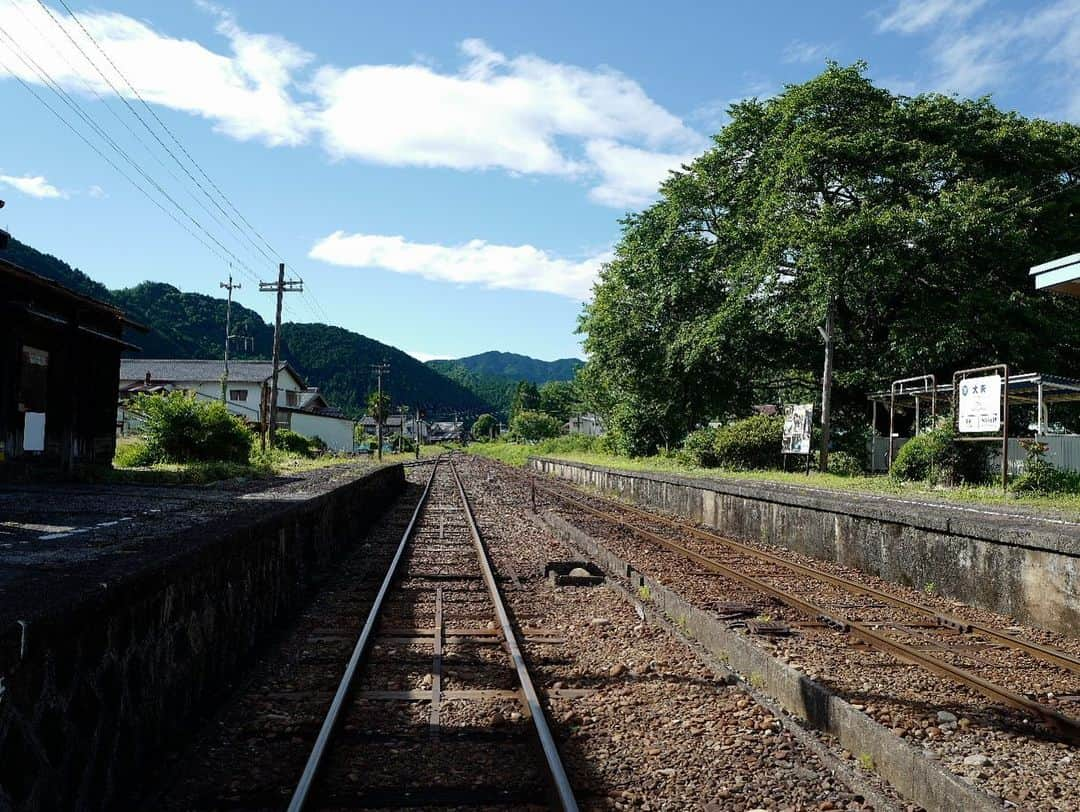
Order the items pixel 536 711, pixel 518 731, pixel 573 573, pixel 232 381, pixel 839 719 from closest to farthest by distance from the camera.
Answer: pixel 839 719, pixel 518 731, pixel 536 711, pixel 573 573, pixel 232 381

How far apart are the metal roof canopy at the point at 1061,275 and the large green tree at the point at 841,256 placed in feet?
44.6

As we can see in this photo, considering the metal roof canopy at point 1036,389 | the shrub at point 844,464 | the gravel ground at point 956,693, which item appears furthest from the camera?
the shrub at point 844,464

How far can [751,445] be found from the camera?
29469 millimetres

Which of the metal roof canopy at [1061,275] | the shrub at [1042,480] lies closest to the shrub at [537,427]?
the shrub at [1042,480]

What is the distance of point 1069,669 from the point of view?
612cm

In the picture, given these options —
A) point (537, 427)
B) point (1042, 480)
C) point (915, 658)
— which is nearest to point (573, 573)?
point (915, 658)

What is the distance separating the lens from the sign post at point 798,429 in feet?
82.2

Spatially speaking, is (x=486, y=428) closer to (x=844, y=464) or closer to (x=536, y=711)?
(x=844, y=464)

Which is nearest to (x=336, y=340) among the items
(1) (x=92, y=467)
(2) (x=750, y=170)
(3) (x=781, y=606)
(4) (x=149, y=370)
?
(4) (x=149, y=370)

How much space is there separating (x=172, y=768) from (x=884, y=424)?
99.0 feet

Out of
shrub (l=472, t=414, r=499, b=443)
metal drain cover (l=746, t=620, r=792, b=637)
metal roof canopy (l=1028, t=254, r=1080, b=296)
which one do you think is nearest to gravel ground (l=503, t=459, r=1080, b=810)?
metal drain cover (l=746, t=620, r=792, b=637)

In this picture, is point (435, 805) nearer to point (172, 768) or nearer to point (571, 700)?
point (172, 768)

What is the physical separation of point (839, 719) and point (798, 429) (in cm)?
2209

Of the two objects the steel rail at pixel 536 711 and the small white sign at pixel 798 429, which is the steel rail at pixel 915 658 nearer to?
the steel rail at pixel 536 711
